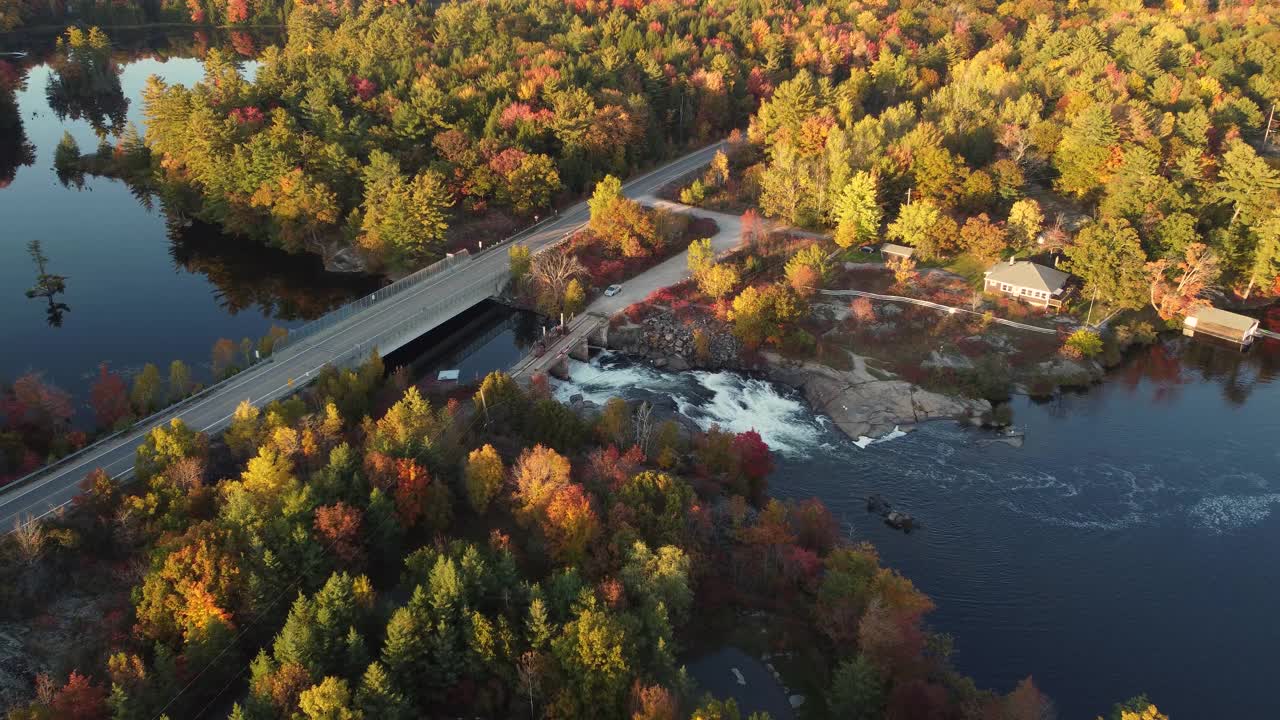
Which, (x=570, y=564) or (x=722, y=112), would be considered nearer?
(x=570, y=564)

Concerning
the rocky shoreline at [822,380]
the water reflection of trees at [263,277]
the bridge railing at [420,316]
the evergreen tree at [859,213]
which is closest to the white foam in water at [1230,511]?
the rocky shoreline at [822,380]

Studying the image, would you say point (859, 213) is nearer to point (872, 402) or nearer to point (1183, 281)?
point (872, 402)

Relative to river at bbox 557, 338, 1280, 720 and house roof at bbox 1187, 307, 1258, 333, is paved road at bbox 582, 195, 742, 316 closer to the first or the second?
river at bbox 557, 338, 1280, 720

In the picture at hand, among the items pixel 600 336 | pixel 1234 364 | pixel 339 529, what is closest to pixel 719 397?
pixel 600 336

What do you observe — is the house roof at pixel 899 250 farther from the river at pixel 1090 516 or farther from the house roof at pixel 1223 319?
the house roof at pixel 1223 319

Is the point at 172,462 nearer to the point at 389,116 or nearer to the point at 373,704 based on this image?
the point at 373,704

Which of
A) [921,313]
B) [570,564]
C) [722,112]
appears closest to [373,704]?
[570,564]
